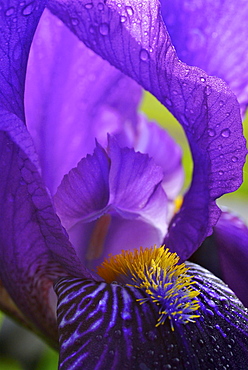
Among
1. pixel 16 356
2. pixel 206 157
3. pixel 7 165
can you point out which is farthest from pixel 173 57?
pixel 16 356

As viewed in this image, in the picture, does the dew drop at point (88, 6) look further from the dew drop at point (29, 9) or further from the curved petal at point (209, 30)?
the curved petal at point (209, 30)

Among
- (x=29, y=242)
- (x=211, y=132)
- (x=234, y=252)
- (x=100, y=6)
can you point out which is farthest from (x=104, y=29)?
(x=234, y=252)

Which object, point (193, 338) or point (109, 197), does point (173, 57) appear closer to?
point (109, 197)

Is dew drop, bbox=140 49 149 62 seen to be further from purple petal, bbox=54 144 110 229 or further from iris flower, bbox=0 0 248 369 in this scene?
purple petal, bbox=54 144 110 229

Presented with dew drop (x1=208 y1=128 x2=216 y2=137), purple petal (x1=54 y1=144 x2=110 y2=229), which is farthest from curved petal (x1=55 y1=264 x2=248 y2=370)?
dew drop (x1=208 y1=128 x2=216 y2=137)

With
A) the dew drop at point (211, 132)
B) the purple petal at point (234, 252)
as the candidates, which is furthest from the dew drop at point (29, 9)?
the purple petal at point (234, 252)
